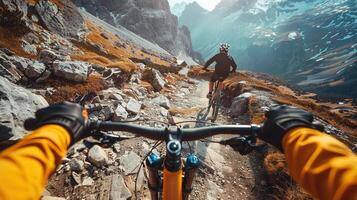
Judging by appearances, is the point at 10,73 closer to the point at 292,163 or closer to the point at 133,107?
the point at 133,107

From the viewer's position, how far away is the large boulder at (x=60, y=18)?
100 ft

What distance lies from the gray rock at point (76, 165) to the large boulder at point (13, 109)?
1345mm

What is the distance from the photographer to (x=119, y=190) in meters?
5.80

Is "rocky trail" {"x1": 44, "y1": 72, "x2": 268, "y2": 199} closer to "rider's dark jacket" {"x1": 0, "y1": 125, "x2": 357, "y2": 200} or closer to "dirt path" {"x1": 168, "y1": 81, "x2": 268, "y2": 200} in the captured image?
"dirt path" {"x1": 168, "y1": 81, "x2": 268, "y2": 200}

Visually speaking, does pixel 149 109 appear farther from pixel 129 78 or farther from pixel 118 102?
pixel 129 78

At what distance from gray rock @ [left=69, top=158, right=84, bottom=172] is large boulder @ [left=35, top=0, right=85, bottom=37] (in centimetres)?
2776

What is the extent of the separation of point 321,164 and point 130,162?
6.01 m

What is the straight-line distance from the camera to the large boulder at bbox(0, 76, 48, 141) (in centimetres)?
547

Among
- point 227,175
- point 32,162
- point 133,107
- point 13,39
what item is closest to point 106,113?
point 133,107

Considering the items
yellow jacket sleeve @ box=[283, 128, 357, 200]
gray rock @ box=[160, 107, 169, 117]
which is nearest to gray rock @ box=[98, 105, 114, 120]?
gray rock @ box=[160, 107, 169, 117]

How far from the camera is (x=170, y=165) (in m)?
2.33

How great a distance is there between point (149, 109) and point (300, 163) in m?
10.3

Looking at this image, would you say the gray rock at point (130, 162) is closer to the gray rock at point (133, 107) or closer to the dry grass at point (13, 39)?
the gray rock at point (133, 107)

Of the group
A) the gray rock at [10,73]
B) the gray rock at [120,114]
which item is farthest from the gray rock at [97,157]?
the gray rock at [10,73]
